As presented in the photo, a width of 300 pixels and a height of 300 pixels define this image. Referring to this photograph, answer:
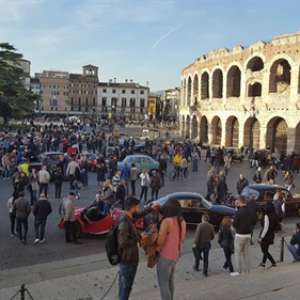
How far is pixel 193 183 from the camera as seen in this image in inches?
909

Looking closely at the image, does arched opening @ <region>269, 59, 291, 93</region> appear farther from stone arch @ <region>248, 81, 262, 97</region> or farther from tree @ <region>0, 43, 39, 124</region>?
tree @ <region>0, 43, 39, 124</region>

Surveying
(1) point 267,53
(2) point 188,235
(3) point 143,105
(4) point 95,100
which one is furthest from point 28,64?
(2) point 188,235

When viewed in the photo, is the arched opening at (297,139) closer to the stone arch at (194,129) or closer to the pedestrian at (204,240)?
the stone arch at (194,129)

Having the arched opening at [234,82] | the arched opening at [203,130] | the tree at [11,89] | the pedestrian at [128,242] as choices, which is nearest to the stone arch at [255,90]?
the arched opening at [234,82]

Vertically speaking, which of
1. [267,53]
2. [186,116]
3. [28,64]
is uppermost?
[28,64]

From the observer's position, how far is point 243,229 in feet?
27.0

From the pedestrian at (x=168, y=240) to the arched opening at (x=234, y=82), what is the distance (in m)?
38.0

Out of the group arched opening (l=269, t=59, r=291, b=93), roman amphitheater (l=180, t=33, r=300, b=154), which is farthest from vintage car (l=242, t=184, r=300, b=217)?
arched opening (l=269, t=59, r=291, b=93)

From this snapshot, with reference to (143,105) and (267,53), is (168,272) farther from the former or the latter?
(143,105)

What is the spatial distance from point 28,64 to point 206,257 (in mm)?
115530

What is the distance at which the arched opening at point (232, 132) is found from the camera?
138 ft

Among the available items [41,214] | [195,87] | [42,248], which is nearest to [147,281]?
[42,248]

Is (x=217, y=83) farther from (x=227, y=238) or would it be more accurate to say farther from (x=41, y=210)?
(x=227, y=238)

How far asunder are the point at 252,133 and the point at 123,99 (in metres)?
77.3
